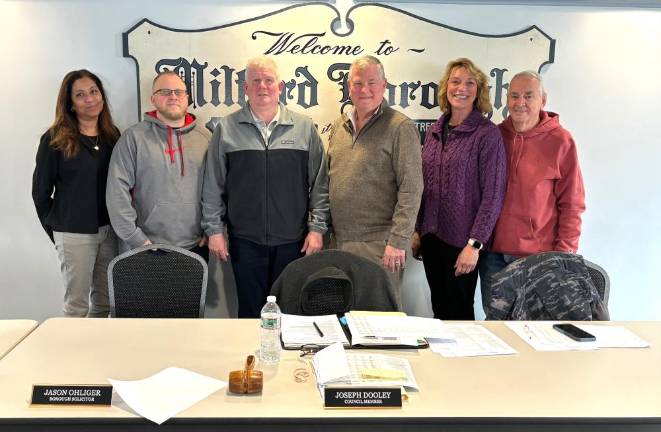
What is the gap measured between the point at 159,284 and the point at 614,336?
1791 mm

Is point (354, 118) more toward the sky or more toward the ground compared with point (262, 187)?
more toward the sky

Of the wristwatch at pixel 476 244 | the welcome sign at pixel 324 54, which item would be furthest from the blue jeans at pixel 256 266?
the wristwatch at pixel 476 244

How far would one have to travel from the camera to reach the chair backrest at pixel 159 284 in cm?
239

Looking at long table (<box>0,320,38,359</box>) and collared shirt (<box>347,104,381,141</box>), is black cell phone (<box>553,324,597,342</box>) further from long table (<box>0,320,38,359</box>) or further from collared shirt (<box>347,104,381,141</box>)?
long table (<box>0,320,38,359</box>)

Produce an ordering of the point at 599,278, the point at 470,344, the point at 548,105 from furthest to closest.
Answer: the point at 548,105 < the point at 599,278 < the point at 470,344

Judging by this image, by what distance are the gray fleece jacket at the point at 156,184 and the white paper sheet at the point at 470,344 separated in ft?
5.17

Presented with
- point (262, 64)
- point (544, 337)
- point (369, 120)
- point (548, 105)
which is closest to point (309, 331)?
point (544, 337)

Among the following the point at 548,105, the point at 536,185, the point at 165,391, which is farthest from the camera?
the point at 548,105

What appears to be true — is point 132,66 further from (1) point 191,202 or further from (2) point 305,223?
(2) point 305,223

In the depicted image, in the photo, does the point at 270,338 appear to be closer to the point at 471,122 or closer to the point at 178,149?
the point at 178,149

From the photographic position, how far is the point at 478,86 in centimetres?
306

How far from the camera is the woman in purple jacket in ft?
9.41

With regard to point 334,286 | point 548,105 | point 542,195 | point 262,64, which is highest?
point 262,64

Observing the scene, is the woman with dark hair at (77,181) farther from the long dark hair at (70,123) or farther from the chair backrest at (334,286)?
the chair backrest at (334,286)
